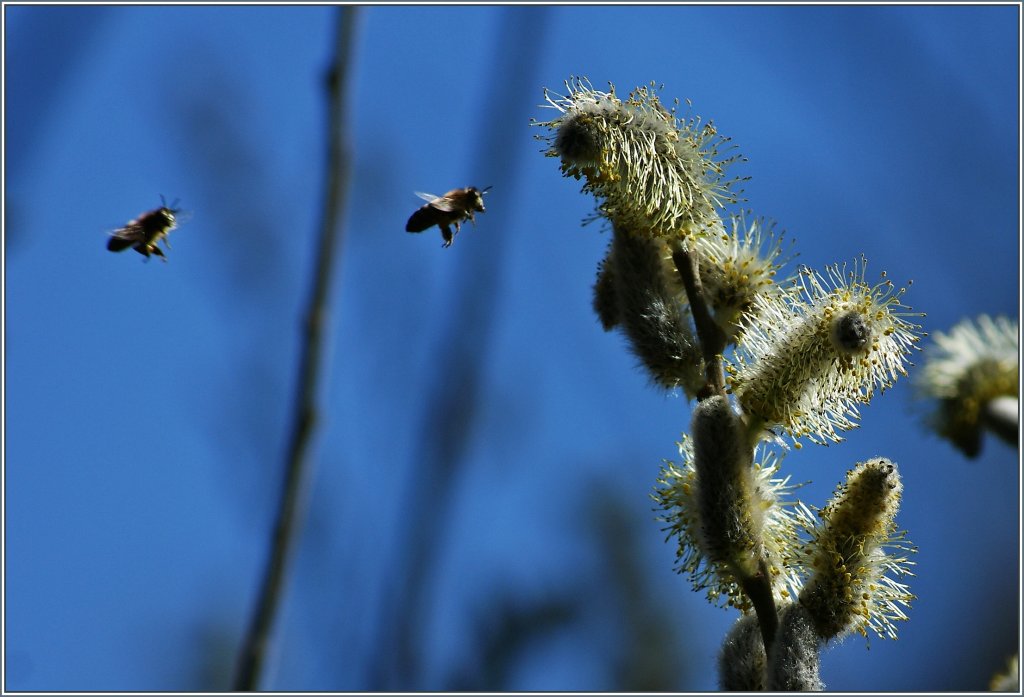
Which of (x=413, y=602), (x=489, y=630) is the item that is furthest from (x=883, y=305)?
(x=489, y=630)

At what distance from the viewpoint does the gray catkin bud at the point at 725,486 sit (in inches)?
63.4

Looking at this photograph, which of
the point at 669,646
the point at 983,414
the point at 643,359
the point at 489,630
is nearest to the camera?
the point at 643,359

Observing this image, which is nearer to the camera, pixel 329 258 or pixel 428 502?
pixel 329 258

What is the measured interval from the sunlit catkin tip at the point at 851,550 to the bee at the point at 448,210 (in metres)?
0.75

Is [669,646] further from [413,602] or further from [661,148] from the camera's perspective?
[661,148]

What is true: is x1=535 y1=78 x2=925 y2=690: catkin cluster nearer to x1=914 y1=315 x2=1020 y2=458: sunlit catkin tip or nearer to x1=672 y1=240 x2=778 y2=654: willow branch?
x1=672 y1=240 x2=778 y2=654: willow branch

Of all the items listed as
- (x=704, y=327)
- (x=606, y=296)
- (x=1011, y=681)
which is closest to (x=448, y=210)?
(x=606, y=296)

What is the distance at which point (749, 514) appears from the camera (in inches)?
65.6

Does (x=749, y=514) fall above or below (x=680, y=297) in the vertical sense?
below

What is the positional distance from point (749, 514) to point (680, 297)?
393 millimetres

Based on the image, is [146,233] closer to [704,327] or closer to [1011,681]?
[704,327]

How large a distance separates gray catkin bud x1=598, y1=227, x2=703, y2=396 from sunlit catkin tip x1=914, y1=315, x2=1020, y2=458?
2.25 feet

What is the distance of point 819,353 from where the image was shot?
1.81 m

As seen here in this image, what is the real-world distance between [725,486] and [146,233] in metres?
1.16
